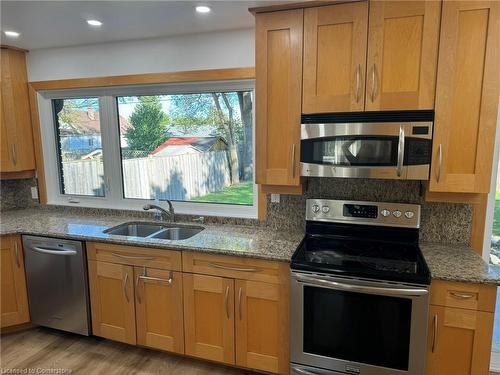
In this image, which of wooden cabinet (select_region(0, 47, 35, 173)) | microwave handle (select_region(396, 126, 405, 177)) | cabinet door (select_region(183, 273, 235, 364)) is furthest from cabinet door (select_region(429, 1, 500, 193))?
wooden cabinet (select_region(0, 47, 35, 173))

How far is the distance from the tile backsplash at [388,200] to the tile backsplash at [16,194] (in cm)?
259

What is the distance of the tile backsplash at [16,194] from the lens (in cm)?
334

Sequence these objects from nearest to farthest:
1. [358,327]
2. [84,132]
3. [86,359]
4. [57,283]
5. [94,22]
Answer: [358,327] → [94,22] → [86,359] → [57,283] → [84,132]

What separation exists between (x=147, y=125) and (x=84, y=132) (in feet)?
2.37

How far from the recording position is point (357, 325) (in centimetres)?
183

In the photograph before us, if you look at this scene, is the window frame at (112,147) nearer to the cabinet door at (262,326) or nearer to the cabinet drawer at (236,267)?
the cabinet drawer at (236,267)

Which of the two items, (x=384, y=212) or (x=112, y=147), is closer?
(x=384, y=212)

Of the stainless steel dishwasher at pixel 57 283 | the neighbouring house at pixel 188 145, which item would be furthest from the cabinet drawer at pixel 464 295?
the stainless steel dishwasher at pixel 57 283

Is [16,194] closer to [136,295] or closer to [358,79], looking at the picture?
[136,295]

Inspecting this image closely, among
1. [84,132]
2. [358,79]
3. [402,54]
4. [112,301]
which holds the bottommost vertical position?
[112,301]

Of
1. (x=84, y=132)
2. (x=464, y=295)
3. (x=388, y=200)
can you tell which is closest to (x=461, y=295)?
(x=464, y=295)

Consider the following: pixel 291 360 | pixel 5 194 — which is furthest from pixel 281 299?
pixel 5 194

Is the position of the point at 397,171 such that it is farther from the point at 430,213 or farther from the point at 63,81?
the point at 63,81

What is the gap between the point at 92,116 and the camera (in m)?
3.18
